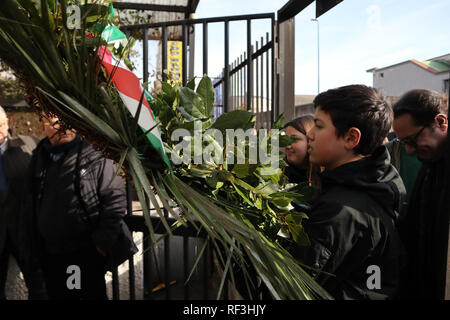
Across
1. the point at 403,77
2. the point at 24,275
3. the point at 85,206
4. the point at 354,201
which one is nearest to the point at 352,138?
the point at 354,201

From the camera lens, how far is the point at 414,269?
1.40 metres

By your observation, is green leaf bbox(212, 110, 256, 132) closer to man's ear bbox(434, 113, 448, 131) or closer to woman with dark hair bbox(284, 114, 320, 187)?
woman with dark hair bbox(284, 114, 320, 187)

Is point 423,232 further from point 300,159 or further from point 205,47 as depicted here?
point 205,47

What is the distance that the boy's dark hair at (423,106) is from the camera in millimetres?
1541

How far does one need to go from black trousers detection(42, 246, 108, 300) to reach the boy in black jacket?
1625mm

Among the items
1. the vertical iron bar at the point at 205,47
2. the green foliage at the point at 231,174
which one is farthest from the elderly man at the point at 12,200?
the green foliage at the point at 231,174

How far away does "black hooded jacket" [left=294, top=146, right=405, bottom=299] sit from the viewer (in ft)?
3.33

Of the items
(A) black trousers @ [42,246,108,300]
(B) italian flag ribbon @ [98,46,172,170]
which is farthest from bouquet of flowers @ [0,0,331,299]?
(A) black trousers @ [42,246,108,300]

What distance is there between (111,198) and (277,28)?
1.47 m

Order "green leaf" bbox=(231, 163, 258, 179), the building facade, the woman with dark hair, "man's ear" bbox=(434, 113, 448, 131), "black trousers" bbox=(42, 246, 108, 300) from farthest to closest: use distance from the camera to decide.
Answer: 1. the building facade
2. "black trousers" bbox=(42, 246, 108, 300)
3. the woman with dark hair
4. "man's ear" bbox=(434, 113, 448, 131)
5. "green leaf" bbox=(231, 163, 258, 179)

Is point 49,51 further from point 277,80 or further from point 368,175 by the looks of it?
point 277,80

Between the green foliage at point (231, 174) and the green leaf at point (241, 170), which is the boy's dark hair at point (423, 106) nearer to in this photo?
the green foliage at point (231, 174)

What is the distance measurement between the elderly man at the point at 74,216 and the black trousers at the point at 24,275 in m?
0.27
